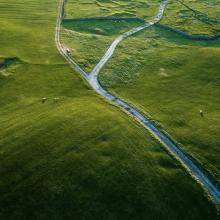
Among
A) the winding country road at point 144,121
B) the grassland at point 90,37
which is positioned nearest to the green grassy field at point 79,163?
the winding country road at point 144,121

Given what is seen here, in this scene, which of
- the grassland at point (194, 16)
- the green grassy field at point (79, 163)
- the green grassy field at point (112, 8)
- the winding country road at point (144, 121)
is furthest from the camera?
the green grassy field at point (112, 8)

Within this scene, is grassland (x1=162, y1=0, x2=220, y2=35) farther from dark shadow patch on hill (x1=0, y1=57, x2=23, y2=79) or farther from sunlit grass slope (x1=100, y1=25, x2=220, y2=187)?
dark shadow patch on hill (x1=0, y1=57, x2=23, y2=79)

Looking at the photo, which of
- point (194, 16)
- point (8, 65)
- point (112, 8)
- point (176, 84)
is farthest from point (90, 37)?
point (194, 16)

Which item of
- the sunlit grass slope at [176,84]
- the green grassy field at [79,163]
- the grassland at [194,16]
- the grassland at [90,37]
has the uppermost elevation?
the grassland at [194,16]

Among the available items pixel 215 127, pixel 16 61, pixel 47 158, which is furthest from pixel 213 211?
pixel 16 61

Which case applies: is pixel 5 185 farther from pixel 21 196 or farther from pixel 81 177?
pixel 81 177

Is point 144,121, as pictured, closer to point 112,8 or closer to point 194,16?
point 194,16

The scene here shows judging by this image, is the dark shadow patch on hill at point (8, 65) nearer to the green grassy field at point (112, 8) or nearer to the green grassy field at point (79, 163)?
the green grassy field at point (79, 163)

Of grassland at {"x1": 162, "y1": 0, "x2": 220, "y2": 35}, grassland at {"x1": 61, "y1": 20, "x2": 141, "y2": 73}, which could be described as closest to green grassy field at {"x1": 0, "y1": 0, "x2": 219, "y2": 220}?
grassland at {"x1": 61, "y1": 20, "x2": 141, "y2": 73}
